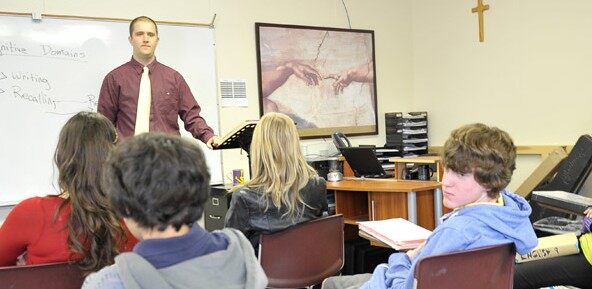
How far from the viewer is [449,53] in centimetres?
524

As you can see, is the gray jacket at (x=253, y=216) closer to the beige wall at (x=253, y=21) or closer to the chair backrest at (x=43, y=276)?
the chair backrest at (x=43, y=276)

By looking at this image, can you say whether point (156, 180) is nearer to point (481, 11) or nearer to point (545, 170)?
point (545, 170)

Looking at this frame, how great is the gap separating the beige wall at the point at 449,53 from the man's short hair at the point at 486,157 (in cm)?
283

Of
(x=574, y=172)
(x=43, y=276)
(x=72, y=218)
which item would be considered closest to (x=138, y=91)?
(x=72, y=218)

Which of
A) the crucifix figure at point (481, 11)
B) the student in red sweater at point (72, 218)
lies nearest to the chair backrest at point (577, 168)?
the crucifix figure at point (481, 11)

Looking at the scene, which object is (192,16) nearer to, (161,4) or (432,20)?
(161,4)

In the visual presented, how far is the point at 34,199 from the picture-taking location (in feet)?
5.17

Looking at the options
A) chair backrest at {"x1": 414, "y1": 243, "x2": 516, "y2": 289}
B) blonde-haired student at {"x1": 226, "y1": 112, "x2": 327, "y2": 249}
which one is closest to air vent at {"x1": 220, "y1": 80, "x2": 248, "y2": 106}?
blonde-haired student at {"x1": 226, "y1": 112, "x2": 327, "y2": 249}

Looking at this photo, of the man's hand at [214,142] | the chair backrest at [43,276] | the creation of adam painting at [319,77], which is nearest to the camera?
the chair backrest at [43,276]

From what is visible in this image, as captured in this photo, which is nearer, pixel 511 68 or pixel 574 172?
pixel 574 172

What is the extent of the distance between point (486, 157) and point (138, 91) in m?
2.14

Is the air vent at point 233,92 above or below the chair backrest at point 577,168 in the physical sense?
above

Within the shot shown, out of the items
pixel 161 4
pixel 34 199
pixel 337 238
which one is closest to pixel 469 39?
pixel 161 4

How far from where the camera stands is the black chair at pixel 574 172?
353cm
